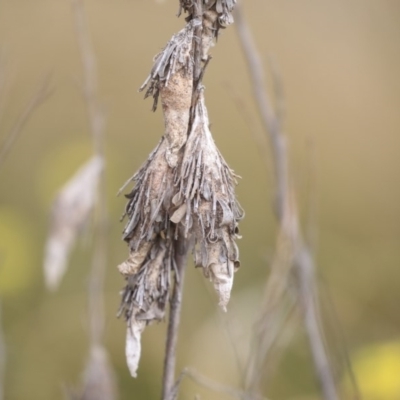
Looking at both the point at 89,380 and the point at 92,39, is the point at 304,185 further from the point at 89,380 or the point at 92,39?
the point at 89,380

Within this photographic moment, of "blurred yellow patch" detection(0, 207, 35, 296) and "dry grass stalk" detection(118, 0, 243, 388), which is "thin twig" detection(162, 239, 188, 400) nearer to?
"dry grass stalk" detection(118, 0, 243, 388)

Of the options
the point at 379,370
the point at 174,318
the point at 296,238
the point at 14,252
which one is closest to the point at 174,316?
the point at 174,318

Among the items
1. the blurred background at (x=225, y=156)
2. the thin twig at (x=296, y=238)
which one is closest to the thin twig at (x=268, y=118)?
the thin twig at (x=296, y=238)

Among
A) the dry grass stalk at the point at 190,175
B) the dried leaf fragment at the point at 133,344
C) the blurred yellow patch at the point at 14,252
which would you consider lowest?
the dried leaf fragment at the point at 133,344

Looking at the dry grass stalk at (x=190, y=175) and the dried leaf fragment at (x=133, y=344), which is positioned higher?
the dry grass stalk at (x=190, y=175)

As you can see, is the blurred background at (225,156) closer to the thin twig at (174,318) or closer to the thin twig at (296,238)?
the thin twig at (296,238)

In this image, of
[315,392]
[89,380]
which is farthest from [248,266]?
[89,380]
